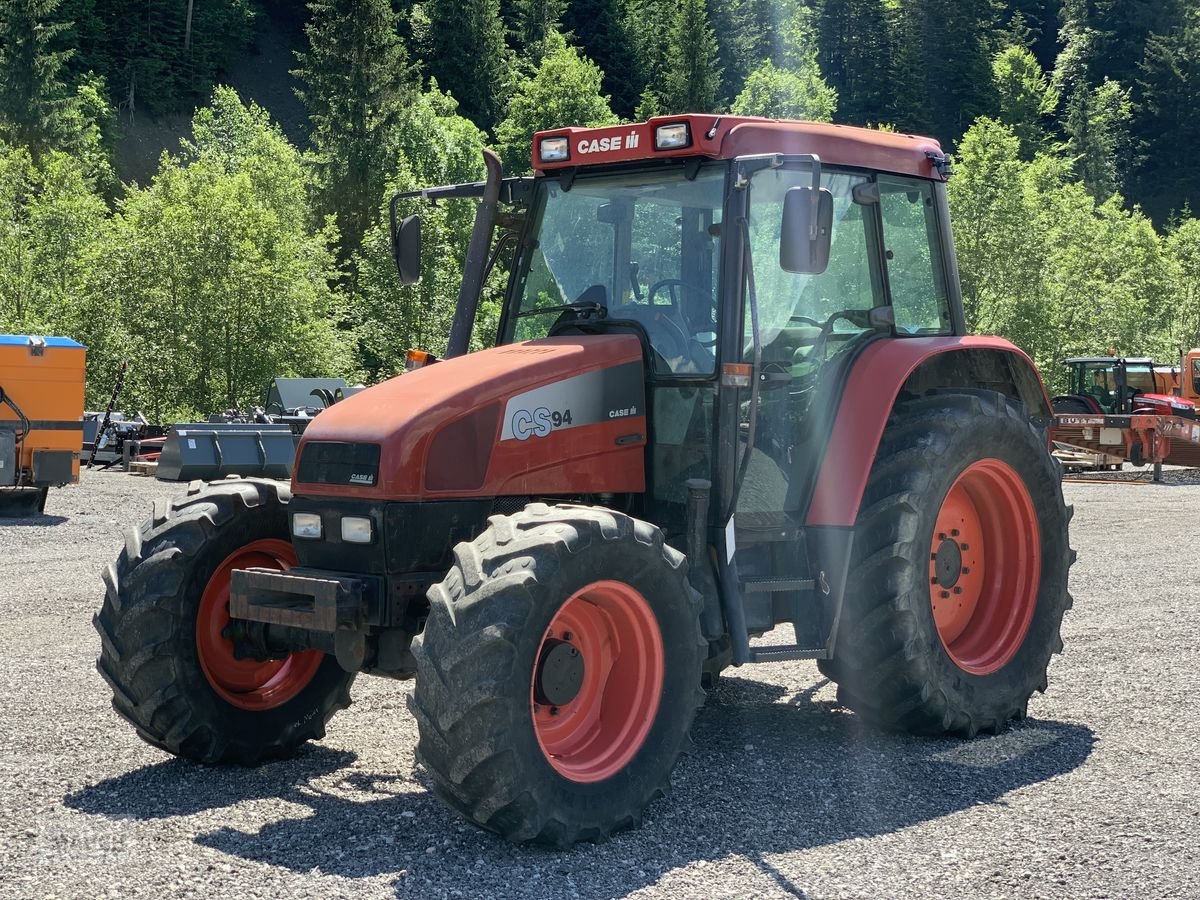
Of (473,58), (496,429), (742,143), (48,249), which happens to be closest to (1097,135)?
(473,58)

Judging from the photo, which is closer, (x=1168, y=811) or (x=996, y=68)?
(x=1168, y=811)

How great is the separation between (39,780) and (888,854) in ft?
11.0

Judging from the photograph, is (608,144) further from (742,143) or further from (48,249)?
(48,249)

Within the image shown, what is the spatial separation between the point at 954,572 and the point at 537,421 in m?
2.50

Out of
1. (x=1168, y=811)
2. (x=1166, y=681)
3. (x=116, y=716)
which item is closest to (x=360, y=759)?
(x=116, y=716)

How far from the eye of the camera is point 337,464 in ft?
17.9

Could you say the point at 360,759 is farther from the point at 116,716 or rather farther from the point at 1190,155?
the point at 1190,155

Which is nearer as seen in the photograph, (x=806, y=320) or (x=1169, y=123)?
(x=806, y=320)

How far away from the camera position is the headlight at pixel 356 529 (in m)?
5.31

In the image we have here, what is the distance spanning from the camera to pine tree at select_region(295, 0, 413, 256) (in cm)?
5838

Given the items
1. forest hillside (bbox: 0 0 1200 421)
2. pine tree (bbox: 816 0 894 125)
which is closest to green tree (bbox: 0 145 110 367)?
forest hillside (bbox: 0 0 1200 421)

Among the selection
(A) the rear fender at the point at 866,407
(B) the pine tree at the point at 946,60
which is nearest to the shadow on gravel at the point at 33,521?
(A) the rear fender at the point at 866,407

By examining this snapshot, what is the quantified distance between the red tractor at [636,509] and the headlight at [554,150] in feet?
0.06

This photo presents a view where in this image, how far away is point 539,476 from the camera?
223 inches
